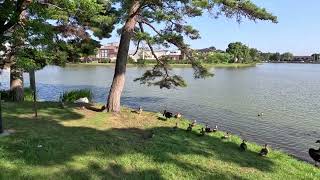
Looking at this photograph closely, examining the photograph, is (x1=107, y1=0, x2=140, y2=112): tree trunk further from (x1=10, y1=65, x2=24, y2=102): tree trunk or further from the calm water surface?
the calm water surface

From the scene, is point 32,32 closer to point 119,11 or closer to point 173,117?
point 119,11

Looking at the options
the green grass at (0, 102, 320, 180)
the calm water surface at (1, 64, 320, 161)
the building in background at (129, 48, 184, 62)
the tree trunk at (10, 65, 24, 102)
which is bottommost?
the calm water surface at (1, 64, 320, 161)

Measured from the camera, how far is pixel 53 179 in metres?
9.35

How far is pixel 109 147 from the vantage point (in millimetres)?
11875

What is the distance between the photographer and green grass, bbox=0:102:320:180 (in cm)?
1007

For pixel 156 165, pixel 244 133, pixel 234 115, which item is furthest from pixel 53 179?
pixel 234 115

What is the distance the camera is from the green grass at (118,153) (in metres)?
10.1

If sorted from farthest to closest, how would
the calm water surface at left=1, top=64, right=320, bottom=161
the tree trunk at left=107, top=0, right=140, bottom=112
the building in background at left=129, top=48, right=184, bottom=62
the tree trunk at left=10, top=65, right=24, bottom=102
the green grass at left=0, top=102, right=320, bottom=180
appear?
the tree trunk at left=10, top=65, right=24, bottom=102
the calm water surface at left=1, top=64, right=320, bottom=161
the building in background at left=129, top=48, right=184, bottom=62
the tree trunk at left=107, top=0, right=140, bottom=112
the green grass at left=0, top=102, right=320, bottom=180

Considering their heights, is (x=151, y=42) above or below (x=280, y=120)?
above

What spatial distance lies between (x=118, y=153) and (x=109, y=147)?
20.8 inches

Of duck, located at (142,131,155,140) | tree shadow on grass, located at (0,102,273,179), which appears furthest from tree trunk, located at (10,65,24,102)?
duck, located at (142,131,155,140)

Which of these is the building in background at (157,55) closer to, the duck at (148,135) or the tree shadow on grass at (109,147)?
the tree shadow on grass at (109,147)

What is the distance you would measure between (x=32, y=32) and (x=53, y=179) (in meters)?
4.43

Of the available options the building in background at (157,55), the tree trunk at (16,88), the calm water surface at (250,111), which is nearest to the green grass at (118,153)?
the building in background at (157,55)
